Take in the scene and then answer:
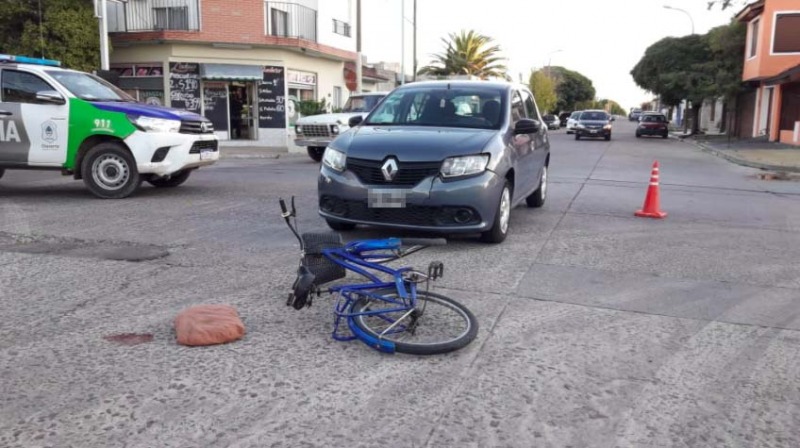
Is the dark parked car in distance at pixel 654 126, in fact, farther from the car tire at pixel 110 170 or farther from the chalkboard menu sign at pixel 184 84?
the car tire at pixel 110 170

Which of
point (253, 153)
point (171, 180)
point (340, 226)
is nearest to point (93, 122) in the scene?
point (171, 180)

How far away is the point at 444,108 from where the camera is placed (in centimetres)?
740

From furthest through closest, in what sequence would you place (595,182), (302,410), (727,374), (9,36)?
(9,36) < (595,182) < (727,374) < (302,410)

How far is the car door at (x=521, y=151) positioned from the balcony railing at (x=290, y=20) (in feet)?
63.5

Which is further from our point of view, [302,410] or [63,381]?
[63,381]

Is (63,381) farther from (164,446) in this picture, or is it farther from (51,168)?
(51,168)

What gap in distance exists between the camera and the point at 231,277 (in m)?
5.40

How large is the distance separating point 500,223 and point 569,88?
92978mm

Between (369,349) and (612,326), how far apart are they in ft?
5.46

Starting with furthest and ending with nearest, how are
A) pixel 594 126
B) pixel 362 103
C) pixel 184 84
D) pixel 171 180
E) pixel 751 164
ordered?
pixel 594 126 → pixel 184 84 → pixel 751 164 → pixel 362 103 → pixel 171 180

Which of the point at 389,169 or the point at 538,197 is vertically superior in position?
the point at 389,169

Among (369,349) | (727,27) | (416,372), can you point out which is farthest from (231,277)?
(727,27)

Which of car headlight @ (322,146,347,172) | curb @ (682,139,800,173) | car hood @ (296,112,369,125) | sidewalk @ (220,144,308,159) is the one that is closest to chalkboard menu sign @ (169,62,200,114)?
sidewalk @ (220,144,308,159)

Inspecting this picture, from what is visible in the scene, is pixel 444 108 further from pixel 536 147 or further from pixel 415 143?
pixel 536 147
